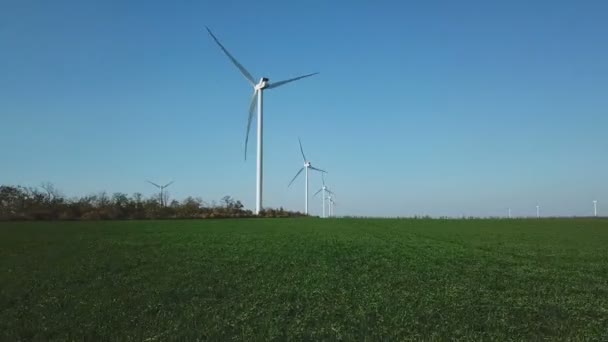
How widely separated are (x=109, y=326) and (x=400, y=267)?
1321 centimetres

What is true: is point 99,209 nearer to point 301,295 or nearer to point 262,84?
point 262,84

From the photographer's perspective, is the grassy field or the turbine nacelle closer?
the grassy field

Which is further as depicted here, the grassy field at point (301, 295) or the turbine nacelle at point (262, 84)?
the turbine nacelle at point (262, 84)

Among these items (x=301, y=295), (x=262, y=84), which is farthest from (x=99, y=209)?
(x=301, y=295)

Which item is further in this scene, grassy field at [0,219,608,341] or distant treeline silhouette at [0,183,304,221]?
distant treeline silhouette at [0,183,304,221]

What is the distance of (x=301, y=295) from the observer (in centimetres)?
1752

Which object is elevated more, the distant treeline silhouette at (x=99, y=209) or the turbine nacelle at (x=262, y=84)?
the turbine nacelle at (x=262, y=84)

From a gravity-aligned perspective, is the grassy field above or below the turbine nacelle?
below

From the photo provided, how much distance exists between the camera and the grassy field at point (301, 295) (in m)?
13.6

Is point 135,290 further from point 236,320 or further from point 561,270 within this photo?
point 561,270

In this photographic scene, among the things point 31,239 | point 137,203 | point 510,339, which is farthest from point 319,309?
point 137,203

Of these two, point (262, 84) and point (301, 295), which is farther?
point (262, 84)

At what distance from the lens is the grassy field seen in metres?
13.6

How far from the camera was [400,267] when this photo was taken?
945 inches
